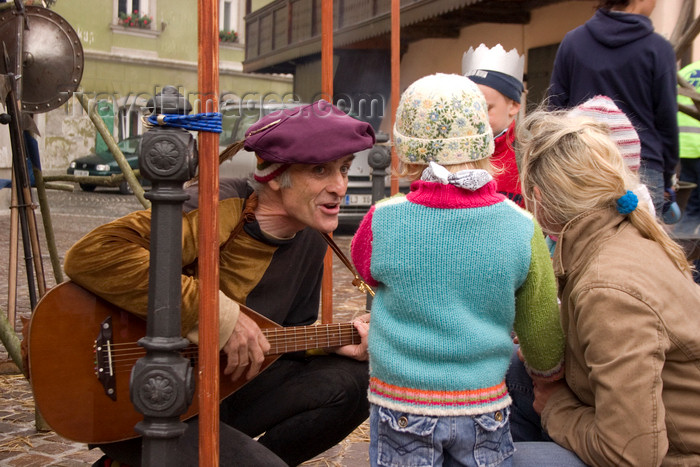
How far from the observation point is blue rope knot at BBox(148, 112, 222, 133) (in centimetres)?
172

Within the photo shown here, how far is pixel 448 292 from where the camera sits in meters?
1.87

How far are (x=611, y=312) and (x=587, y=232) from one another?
0.85 feet

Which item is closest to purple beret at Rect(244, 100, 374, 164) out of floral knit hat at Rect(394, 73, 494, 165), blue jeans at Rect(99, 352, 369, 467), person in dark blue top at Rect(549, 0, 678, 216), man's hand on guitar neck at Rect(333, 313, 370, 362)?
floral knit hat at Rect(394, 73, 494, 165)

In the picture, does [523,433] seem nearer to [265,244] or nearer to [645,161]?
[265,244]

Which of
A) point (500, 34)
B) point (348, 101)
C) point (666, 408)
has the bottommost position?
point (666, 408)

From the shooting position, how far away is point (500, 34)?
10.4 metres

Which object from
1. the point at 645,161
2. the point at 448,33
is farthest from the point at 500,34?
the point at 645,161

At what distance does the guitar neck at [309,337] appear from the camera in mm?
2342

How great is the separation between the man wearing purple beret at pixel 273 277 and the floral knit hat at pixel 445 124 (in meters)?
0.33

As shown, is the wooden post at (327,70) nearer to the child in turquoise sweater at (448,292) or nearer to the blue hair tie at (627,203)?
the child in turquoise sweater at (448,292)

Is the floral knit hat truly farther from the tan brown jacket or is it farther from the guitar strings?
the guitar strings

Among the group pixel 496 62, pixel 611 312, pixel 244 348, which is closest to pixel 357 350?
pixel 244 348

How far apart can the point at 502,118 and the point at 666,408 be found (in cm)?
155

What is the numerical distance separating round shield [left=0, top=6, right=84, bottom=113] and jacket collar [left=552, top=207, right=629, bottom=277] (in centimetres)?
195
